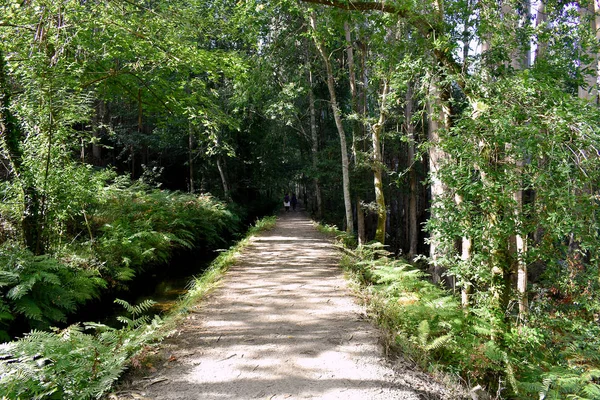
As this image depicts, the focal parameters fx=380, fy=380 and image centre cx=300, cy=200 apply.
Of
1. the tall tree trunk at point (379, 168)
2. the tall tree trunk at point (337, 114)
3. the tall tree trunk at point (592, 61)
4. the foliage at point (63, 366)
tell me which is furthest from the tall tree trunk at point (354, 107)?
the foliage at point (63, 366)

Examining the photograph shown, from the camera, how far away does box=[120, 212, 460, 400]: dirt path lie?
10.8 ft

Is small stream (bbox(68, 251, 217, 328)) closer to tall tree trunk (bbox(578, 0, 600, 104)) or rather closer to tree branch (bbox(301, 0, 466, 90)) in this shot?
tree branch (bbox(301, 0, 466, 90))

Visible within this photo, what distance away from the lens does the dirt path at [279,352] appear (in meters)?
3.29

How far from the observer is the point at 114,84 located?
10.3 m

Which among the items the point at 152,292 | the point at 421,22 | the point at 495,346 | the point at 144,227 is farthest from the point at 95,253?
the point at 421,22

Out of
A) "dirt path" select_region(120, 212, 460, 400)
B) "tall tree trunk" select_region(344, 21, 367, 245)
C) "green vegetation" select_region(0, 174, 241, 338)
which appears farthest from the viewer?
"tall tree trunk" select_region(344, 21, 367, 245)

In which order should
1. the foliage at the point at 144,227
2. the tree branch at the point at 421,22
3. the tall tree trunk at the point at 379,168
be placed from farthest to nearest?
the tall tree trunk at the point at 379,168
the foliage at the point at 144,227
the tree branch at the point at 421,22

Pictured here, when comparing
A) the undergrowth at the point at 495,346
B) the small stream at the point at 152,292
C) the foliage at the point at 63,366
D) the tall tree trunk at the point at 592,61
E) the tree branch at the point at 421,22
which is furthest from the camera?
the small stream at the point at 152,292

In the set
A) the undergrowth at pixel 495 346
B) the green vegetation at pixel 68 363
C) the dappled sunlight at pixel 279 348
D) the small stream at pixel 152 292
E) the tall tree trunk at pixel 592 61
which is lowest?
the small stream at pixel 152 292

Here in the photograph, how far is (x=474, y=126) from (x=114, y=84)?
9.41 metres

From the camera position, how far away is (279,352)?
13.3ft

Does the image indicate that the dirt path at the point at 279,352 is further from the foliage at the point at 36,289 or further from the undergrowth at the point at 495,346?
the foliage at the point at 36,289

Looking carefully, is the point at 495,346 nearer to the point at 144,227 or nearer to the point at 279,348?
the point at 279,348

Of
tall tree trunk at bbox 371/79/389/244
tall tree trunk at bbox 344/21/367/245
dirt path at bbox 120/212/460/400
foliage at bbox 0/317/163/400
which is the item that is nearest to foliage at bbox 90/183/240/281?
dirt path at bbox 120/212/460/400
